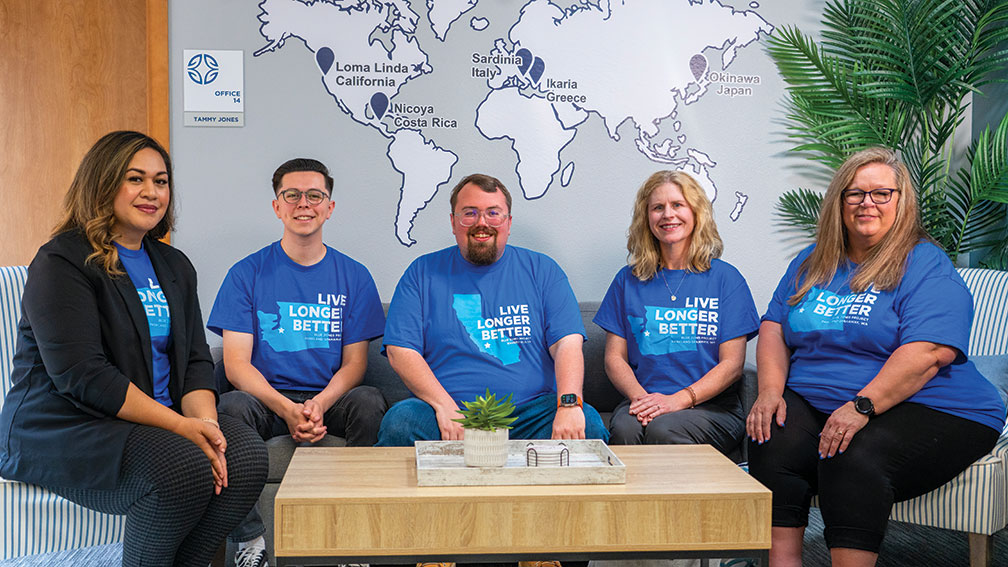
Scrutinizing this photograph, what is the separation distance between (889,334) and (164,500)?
1.90 m

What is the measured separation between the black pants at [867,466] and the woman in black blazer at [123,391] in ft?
4.53

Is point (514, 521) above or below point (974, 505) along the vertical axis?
above

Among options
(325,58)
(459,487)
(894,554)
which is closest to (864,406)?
(894,554)

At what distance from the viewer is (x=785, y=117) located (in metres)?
3.49

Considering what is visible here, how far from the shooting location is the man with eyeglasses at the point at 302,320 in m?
2.70

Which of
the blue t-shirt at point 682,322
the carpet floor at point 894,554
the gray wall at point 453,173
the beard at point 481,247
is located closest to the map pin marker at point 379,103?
the gray wall at point 453,173

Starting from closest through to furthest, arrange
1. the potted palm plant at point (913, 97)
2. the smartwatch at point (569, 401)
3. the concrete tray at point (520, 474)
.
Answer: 1. the concrete tray at point (520, 474)
2. the smartwatch at point (569, 401)
3. the potted palm plant at point (913, 97)

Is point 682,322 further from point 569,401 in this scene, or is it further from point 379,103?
point 379,103

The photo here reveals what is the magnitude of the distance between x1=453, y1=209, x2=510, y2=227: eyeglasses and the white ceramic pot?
100 centimetres

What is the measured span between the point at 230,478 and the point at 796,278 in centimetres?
171

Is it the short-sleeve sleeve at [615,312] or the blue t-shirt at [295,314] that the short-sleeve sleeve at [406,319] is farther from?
the short-sleeve sleeve at [615,312]

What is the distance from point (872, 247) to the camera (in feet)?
8.12

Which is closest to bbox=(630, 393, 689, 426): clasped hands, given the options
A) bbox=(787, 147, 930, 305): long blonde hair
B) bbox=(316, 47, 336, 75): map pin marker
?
bbox=(787, 147, 930, 305): long blonde hair

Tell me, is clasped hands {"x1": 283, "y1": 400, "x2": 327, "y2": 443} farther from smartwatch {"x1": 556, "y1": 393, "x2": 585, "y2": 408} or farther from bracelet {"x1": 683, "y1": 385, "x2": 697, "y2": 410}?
bracelet {"x1": 683, "y1": 385, "x2": 697, "y2": 410}
